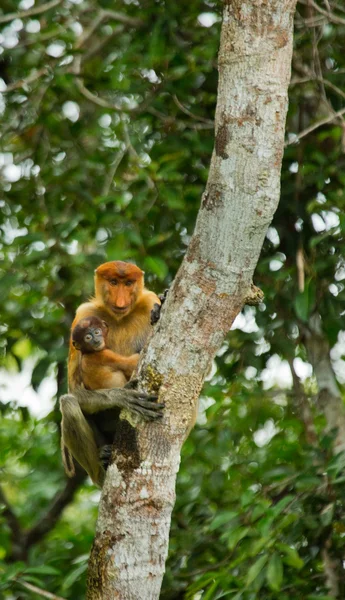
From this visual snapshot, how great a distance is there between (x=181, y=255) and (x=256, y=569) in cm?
199

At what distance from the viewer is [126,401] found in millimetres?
2637

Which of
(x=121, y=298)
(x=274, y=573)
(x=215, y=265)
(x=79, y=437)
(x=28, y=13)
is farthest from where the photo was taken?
(x=28, y=13)

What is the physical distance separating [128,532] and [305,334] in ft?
8.11

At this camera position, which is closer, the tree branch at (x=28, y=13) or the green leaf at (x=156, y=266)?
the green leaf at (x=156, y=266)

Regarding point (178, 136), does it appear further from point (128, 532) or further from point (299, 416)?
point (128, 532)

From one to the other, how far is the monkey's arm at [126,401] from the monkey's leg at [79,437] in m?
0.09

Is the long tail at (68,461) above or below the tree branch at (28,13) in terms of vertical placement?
below

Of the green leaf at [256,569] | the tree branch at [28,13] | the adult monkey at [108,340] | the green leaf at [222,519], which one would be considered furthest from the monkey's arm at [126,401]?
the tree branch at [28,13]

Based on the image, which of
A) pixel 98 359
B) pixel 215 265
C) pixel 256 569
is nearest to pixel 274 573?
pixel 256 569

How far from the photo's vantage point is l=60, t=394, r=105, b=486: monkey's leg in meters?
3.80

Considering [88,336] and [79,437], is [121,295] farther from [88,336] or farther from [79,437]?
[79,437]

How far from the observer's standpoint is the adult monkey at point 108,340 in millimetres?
3807

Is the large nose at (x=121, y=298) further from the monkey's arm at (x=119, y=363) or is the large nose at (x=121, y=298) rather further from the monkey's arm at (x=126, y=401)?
the monkey's arm at (x=126, y=401)

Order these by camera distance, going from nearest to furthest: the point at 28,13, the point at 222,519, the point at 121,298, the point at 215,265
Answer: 1. the point at 215,265
2. the point at 222,519
3. the point at 121,298
4. the point at 28,13
